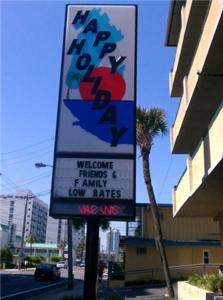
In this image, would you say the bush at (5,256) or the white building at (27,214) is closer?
the bush at (5,256)

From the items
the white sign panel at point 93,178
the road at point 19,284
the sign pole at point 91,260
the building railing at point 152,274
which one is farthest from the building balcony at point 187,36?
the road at point 19,284

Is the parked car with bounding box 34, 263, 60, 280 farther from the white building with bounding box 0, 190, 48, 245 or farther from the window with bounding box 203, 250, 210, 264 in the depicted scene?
the white building with bounding box 0, 190, 48, 245

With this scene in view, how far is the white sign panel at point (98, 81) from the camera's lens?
10.6m

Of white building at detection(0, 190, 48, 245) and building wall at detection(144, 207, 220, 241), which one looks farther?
white building at detection(0, 190, 48, 245)

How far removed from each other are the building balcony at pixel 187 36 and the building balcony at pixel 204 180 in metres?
5.14

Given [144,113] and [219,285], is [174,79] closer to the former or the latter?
[144,113]

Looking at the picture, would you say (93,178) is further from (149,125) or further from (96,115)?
(149,125)

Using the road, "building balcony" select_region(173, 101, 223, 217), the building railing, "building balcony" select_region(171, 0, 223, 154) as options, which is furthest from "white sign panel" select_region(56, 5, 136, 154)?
the building railing

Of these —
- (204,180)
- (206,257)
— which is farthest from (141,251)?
(204,180)

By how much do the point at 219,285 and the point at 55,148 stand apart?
21.5 feet

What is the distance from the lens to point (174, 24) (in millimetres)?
21922

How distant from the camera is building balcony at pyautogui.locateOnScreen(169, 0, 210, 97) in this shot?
16.3 metres

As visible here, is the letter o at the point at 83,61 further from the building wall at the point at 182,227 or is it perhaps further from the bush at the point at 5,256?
the bush at the point at 5,256

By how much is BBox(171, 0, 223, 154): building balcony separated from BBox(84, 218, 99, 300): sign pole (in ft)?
18.9
